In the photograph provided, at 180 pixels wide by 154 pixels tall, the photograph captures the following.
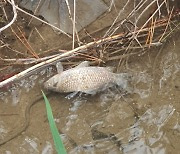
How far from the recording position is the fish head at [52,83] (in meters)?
3.72

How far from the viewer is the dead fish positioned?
364 cm

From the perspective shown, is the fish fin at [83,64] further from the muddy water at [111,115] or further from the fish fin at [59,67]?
the muddy water at [111,115]

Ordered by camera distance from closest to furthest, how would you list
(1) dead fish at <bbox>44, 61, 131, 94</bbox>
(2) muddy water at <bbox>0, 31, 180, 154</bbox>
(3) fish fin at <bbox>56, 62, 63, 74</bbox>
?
1. (2) muddy water at <bbox>0, 31, 180, 154</bbox>
2. (1) dead fish at <bbox>44, 61, 131, 94</bbox>
3. (3) fish fin at <bbox>56, 62, 63, 74</bbox>

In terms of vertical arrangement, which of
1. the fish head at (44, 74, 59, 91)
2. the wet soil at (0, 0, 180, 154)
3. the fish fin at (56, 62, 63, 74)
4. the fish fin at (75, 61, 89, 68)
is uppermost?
the fish fin at (75, 61, 89, 68)

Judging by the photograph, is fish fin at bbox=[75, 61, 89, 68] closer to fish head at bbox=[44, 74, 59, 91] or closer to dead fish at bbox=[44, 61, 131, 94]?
dead fish at bbox=[44, 61, 131, 94]

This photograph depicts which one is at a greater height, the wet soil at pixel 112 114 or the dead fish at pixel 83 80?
the dead fish at pixel 83 80

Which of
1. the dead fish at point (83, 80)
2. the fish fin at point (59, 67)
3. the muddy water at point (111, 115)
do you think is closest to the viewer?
the muddy water at point (111, 115)

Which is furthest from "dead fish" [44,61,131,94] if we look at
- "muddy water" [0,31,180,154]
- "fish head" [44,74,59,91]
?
"muddy water" [0,31,180,154]

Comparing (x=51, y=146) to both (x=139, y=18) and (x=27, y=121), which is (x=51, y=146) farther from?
(x=139, y=18)

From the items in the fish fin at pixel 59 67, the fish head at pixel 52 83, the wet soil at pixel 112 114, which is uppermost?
the fish fin at pixel 59 67

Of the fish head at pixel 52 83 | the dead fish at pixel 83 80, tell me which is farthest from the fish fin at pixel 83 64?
the fish head at pixel 52 83

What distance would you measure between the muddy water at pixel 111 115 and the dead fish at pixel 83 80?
0.13 metres

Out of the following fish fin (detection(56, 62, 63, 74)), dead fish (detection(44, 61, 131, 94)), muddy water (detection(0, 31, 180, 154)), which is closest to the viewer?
muddy water (detection(0, 31, 180, 154))

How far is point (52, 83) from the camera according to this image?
3732mm
